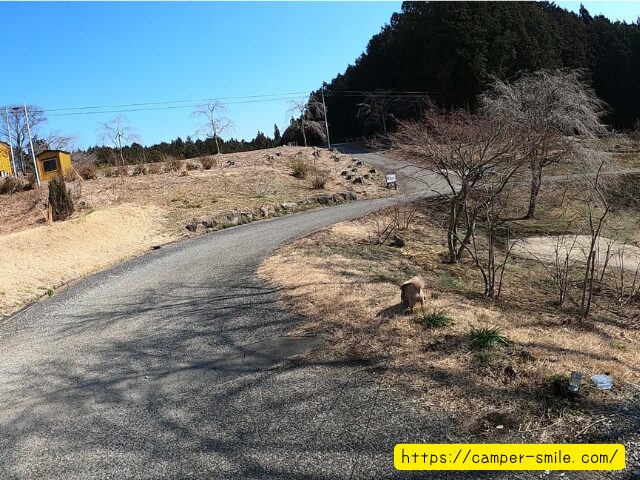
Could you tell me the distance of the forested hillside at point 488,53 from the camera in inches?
1436

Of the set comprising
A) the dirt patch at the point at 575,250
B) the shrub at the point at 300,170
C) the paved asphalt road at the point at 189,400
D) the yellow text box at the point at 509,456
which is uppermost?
the shrub at the point at 300,170

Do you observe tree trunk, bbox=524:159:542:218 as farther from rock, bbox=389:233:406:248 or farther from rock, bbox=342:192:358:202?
rock, bbox=342:192:358:202

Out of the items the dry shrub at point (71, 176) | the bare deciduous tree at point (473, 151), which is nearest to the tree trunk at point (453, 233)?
the bare deciduous tree at point (473, 151)

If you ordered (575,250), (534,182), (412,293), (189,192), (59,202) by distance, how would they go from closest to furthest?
(412,293) < (575,250) < (59,202) < (534,182) < (189,192)

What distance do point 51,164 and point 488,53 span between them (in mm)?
31432

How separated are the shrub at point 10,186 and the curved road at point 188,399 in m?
13.6

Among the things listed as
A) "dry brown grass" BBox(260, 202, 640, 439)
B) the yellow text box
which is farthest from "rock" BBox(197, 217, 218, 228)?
the yellow text box

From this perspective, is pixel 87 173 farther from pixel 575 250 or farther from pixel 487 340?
pixel 487 340

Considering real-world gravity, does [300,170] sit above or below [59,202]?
above

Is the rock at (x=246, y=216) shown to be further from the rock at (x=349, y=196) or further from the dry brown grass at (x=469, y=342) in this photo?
the dry brown grass at (x=469, y=342)

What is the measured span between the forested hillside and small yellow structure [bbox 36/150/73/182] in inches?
923

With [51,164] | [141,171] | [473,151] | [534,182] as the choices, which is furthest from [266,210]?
[51,164]

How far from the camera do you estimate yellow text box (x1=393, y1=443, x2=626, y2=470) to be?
254 centimetres

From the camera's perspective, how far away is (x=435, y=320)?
14.9 ft
